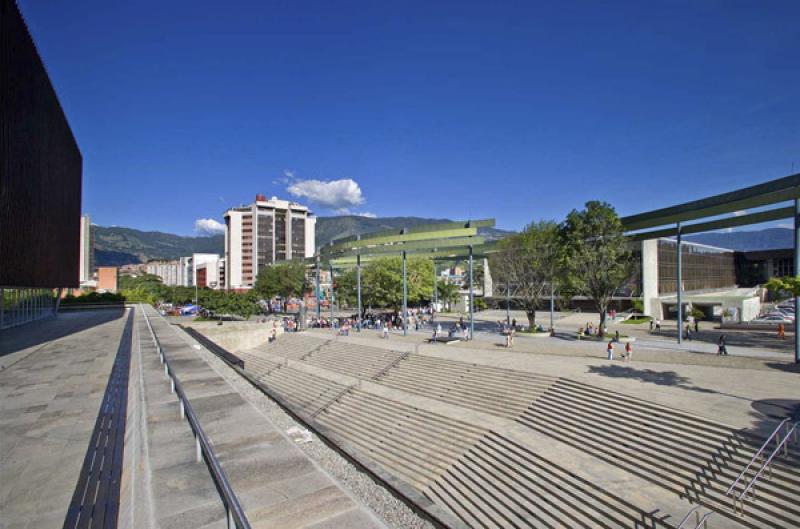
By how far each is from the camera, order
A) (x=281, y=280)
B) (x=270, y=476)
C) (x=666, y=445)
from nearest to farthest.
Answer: (x=270, y=476)
(x=666, y=445)
(x=281, y=280)

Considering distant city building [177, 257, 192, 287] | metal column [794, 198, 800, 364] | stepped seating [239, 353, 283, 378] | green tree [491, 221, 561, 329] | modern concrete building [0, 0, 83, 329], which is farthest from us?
distant city building [177, 257, 192, 287]

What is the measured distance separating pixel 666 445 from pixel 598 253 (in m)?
18.5

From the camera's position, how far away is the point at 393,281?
45281 mm

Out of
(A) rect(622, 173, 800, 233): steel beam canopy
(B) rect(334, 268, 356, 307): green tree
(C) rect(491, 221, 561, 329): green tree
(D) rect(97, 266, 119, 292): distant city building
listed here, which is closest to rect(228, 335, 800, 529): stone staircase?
(A) rect(622, 173, 800, 233): steel beam canopy

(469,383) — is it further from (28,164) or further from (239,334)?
(28,164)

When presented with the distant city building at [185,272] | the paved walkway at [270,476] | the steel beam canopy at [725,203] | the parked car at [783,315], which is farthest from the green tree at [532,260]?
the distant city building at [185,272]

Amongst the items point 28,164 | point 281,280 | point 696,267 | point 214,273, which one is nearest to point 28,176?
point 28,164

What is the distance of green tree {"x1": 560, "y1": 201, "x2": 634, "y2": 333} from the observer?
2639 cm

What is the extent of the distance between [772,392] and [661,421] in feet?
16.6

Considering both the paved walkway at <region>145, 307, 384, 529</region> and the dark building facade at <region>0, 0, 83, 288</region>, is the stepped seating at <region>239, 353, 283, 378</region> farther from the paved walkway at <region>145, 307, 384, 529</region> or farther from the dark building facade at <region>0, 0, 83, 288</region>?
the paved walkway at <region>145, 307, 384, 529</region>

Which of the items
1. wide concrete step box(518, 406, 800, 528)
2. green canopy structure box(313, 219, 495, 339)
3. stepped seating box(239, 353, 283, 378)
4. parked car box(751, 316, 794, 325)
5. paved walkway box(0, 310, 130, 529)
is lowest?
stepped seating box(239, 353, 283, 378)

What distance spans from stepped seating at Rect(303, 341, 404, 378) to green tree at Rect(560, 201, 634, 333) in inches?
553

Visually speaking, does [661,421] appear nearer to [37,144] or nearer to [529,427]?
[529,427]

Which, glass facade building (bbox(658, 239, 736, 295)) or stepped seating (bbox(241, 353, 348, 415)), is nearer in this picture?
stepped seating (bbox(241, 353, 348, 415))
